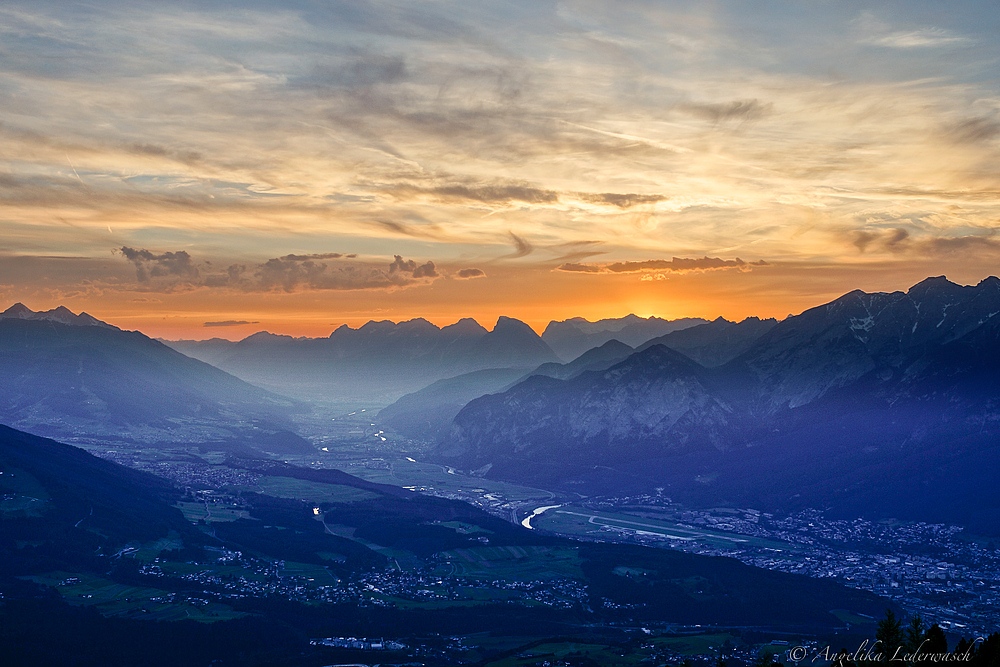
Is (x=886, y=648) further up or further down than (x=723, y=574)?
further up

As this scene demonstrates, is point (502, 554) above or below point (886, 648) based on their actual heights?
below

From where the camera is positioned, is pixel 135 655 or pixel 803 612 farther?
pixel 803 612

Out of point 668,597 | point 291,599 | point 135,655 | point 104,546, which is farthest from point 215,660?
point 668,597

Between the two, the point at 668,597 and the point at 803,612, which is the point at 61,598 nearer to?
the point at 668,597

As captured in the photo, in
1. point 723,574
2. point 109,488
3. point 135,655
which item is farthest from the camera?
point 109,488

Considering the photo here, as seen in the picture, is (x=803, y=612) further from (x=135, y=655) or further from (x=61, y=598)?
(x=61, y=598)

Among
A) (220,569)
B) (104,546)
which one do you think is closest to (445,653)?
(220,569)

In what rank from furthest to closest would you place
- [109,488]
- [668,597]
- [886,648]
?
1. [109,488]
2. [668,597]
3. [886,648]

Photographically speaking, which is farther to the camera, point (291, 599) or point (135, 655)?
point (291, 599)

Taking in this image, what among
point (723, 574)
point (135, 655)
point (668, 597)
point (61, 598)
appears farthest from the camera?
point (723, 574)
